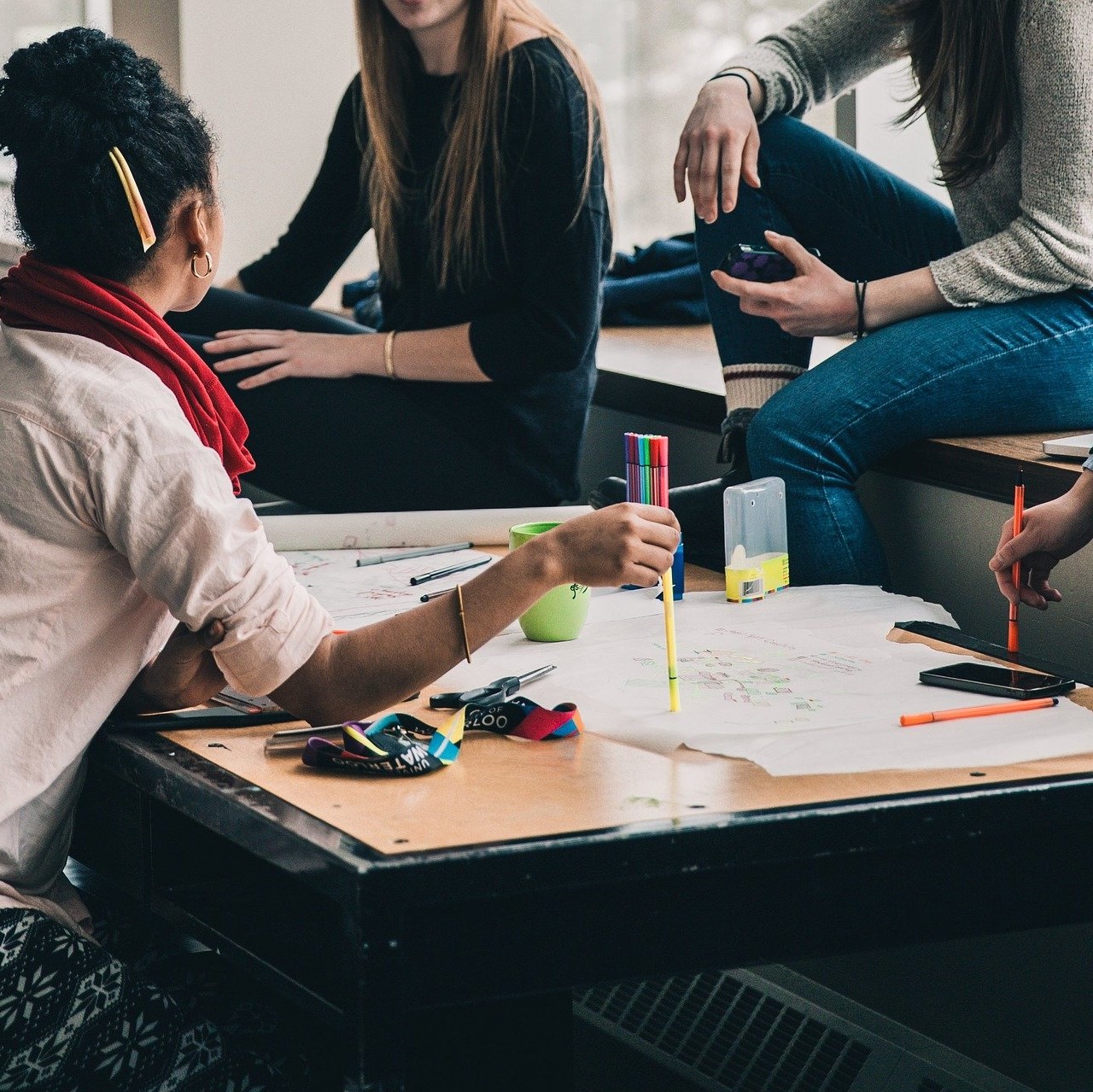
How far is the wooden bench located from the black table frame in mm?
688

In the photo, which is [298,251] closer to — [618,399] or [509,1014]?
[618,399]

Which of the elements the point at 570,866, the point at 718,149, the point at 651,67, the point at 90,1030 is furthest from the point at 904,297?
the point at 651,67

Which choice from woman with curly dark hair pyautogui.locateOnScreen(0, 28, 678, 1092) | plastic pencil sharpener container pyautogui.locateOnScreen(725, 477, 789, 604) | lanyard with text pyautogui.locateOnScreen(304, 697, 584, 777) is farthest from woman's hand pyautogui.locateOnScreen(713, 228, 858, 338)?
lanyard with text pyautogui.locateOnScreen(304, 697, 584, 777)

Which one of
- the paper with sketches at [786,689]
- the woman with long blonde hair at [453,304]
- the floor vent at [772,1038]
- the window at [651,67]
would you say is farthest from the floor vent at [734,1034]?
the window at [651,67]

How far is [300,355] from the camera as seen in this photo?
202 cm

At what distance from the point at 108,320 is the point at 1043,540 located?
2.51 ft

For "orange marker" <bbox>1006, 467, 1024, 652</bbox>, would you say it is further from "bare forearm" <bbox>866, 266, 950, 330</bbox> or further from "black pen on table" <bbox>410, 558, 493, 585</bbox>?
"black pen on table" <bbox>410, 558, 493, 585</bbox>

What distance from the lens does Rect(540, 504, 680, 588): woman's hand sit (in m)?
1.01

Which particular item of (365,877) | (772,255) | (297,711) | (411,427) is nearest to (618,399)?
(411,427)

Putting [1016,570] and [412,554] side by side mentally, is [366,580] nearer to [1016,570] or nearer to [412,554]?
[412,554]

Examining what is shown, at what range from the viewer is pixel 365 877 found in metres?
0.72

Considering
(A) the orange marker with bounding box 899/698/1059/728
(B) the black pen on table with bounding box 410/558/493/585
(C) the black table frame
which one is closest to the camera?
(C) the black table frame

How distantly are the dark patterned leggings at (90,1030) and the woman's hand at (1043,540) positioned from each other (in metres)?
0.72

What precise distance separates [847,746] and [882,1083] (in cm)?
54
